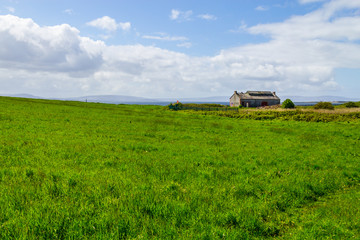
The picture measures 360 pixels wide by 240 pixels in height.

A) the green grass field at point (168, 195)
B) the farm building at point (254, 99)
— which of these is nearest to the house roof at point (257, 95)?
the farm building at point (254, 99)

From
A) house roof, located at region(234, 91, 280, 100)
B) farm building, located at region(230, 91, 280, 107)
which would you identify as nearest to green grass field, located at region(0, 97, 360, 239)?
farm building, located at region(230, 91, 280, 107)

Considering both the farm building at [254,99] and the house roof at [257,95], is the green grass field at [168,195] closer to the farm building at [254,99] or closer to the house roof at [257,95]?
the farm building at [254,99]

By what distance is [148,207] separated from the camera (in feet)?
22.3

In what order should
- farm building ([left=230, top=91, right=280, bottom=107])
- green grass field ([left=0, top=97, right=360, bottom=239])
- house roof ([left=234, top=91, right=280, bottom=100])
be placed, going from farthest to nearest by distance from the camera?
house roof ([left=234, top=91, right=280, bottom=100])
farm building ([left=230, top=91, right=280, bottom=107])
green grass field ([left=0, top=97, right=360, bottom=239])

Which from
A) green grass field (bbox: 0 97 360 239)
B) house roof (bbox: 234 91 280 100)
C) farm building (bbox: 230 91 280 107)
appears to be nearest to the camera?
green grass field (bbox: 0 97 360 239)

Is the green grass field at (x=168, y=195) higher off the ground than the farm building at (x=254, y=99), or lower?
lower

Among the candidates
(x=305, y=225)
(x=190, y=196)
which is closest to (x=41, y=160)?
(x=190, y=196)

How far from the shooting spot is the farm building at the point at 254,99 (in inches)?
4764

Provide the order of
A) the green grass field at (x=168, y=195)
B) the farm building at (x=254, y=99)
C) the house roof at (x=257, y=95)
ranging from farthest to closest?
the house roof at (x=257, y=95)
the farm building at (x=254, y=99)
the green grass field at (x=168, y=195)

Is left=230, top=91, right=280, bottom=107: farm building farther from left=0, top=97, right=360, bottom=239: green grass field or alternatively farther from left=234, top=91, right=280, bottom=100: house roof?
left=0, top=97, right=360, bottom=239: green grass field

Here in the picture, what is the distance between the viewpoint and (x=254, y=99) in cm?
12156

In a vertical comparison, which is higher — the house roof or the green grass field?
the house roof

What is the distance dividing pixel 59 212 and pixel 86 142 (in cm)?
1031

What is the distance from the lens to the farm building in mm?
121000
